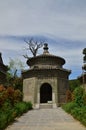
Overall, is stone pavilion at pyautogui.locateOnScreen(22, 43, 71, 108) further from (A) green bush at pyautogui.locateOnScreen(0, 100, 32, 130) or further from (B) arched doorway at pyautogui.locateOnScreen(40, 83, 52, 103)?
(A) green bush at pyautogui.locateOnScreen(0, 100, 32, 130)

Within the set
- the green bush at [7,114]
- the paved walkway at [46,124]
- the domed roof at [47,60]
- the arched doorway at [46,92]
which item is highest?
the domed roof at [47,60]

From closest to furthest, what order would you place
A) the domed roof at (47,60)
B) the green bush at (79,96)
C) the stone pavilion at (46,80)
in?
1. the green bush at (79,96)
2. the stone pavilion at (46,80)
3. the domed roof at (47,60)

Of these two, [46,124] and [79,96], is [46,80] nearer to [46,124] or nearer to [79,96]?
[79,96]

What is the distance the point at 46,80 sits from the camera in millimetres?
33750

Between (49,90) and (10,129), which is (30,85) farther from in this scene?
(10,129)

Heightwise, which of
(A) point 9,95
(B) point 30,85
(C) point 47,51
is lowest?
(A) point 9,95

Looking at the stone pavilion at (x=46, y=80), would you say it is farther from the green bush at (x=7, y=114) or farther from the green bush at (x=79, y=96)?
the green bush at (x=7, y=114)

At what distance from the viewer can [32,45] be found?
54094mm

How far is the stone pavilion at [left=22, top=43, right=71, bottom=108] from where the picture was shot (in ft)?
109

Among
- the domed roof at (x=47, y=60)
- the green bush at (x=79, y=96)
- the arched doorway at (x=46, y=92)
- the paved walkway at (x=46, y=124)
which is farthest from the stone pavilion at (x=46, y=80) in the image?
the paved walkway at (x=46, y=124)

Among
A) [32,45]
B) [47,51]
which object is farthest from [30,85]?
[32,45]

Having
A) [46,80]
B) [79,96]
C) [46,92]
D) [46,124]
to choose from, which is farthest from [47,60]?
[46,124]

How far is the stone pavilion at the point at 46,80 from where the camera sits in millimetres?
33156

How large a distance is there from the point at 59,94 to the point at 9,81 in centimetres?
1576
